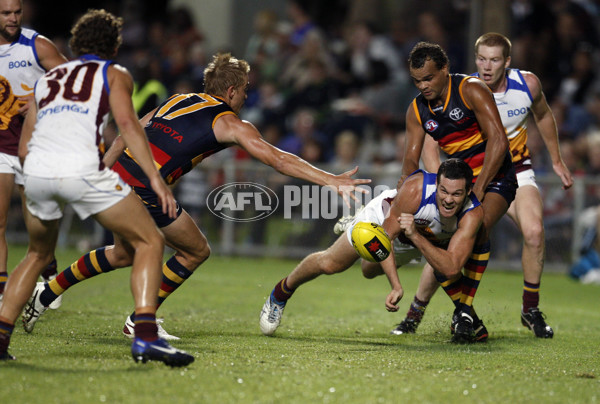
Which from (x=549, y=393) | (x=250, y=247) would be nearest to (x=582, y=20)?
(x=250, y=247)

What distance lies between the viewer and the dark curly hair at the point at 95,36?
200 inches

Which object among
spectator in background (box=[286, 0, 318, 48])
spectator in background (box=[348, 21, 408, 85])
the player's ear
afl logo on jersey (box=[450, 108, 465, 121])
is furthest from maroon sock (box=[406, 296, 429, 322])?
spectator in background (box=[286, 0, 318, 48])

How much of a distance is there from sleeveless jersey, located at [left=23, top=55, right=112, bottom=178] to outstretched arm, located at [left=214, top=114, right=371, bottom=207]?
119 cm

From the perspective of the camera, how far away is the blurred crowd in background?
44.1 feet

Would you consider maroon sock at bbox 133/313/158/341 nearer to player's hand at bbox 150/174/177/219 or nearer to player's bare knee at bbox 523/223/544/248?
player's hand at bbox 150/174/177/219

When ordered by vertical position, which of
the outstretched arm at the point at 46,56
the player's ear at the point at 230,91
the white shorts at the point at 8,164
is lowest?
the white shorts at the point at 8,164

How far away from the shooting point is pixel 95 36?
507cm

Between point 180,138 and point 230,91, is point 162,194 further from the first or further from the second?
point 230,91

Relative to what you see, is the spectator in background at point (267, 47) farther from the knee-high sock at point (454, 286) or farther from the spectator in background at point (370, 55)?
the knee-high sock at point (454, 286)

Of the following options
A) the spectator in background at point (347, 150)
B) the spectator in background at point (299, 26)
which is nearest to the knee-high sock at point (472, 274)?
the spectator in background at point (347, 150)

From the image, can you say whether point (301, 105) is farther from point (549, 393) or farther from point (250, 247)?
point (549, 393)

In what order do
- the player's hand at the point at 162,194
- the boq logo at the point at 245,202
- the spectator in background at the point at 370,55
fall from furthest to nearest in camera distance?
the spectator in background at the point at 370,55
the boq logo at the point at 245,202
the player's hand at the point at 162,194

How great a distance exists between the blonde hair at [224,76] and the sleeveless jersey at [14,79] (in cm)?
138

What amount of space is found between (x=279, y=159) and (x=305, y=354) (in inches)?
53.9
